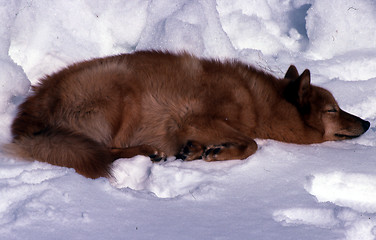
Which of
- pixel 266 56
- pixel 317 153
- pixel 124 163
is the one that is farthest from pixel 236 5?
pixel 124 163

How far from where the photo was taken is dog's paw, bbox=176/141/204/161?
341 centimetres

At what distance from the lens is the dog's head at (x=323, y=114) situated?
3910mm

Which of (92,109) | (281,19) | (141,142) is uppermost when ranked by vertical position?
(281,19)

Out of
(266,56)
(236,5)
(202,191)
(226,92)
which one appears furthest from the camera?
(236,5)

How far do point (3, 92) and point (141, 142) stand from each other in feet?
4.40

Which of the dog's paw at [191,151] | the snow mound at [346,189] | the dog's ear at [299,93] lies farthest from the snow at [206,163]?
the dog's ear at [299,93]

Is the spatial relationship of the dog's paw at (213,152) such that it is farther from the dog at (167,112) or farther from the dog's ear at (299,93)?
the dog's ear at (299,93)

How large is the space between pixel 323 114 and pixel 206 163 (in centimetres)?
135

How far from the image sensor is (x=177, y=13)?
5188mm

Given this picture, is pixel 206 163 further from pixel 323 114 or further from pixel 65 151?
pixel 323 114

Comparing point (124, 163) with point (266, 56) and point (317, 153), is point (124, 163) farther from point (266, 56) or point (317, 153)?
point (266, 56)

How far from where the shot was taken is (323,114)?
3.96m

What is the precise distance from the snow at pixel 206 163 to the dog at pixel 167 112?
16 centimetres

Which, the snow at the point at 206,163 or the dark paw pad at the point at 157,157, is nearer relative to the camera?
the snow at the point at 206,163
